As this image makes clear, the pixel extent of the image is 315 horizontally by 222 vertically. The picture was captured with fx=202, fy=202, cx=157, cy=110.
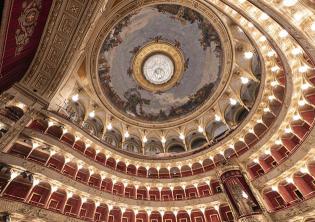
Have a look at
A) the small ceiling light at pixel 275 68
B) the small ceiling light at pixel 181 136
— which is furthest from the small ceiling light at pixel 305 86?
the small ceiling light at pixel 181 136

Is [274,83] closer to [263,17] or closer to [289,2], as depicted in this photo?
[263,17]

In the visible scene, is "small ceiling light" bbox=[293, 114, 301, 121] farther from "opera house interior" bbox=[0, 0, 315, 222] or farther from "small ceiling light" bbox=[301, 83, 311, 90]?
"small ceiling light" bbox=[301, 83, 311, 90]

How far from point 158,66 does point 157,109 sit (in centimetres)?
695

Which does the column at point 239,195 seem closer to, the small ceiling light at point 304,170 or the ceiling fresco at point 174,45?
the small ceiling light at point 304,170

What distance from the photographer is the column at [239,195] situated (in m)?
17.2

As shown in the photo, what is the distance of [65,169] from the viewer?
2006 centimetres

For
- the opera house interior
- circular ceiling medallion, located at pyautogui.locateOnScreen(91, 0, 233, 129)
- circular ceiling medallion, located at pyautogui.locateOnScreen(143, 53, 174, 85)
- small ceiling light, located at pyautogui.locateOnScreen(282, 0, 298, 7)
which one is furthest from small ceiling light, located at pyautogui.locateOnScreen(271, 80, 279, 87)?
circular ceiling medallion, located at pyautogui.locateOnScreen(143, 53, 174, 85)

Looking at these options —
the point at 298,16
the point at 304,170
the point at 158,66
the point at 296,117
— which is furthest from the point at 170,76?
the point at 298,16

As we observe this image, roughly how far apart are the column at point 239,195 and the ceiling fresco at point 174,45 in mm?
12182

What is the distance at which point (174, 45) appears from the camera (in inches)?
1192

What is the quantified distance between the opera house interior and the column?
118 mm

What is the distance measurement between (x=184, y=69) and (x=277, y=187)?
19.8m

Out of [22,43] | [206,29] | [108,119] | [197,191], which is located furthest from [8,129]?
[206,29]

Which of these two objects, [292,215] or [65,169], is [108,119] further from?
[292,215]
